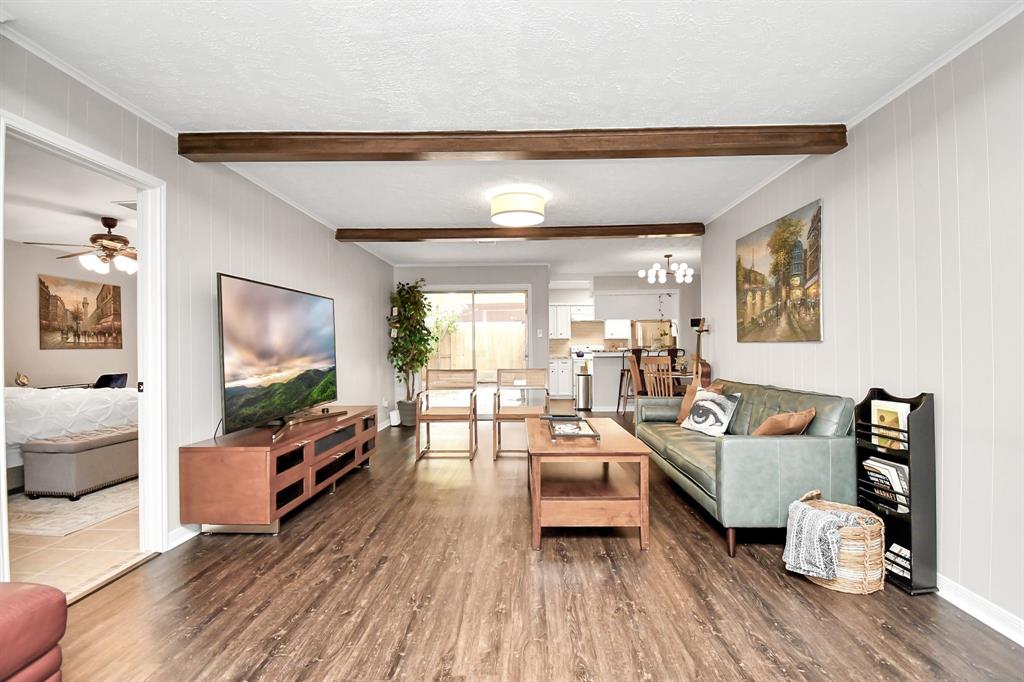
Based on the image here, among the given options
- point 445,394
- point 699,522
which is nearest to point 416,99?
point 699,522

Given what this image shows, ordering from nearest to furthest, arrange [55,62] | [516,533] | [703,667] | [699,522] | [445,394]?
[703,667] < [55,62] < [516,533] < [699,522] < [445,394]

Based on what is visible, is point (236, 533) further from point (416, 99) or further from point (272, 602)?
point (416, 99)

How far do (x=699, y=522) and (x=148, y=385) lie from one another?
11.5 feet

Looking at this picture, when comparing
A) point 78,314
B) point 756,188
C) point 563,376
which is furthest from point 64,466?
point 563,376

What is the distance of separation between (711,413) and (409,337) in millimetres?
4515

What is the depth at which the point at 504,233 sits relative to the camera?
531cm

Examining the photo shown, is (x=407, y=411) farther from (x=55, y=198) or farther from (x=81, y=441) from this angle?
(x=55, y=198)

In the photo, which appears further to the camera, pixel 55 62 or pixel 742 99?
pixel 742 99

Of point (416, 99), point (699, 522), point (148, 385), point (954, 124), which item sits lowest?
point (699, 522)

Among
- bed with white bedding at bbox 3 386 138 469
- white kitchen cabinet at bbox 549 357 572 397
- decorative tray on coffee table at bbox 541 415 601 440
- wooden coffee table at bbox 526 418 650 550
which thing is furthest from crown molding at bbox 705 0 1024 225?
white kitchen cabinet at bbox 549 357 572 397

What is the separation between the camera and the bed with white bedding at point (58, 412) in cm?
377

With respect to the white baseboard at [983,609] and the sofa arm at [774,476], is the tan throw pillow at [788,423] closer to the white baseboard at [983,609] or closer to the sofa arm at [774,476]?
the sofa arm at [774,476]

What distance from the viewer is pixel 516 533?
3.04 m

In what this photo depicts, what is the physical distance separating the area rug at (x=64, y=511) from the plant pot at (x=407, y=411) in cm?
341
